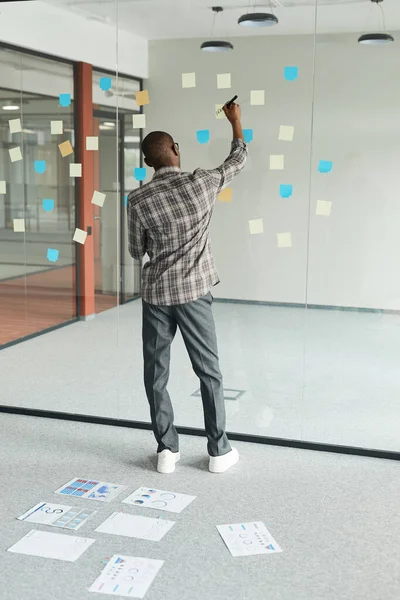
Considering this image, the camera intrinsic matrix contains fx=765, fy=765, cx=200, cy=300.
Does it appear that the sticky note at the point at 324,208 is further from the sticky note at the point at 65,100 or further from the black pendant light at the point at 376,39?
the sticky note at the point at 65,100

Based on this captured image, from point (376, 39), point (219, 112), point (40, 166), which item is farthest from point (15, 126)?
point (376, 39)

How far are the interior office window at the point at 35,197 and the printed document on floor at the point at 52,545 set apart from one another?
1.70 metres

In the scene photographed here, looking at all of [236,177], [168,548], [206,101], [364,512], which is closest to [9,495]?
[168,548]

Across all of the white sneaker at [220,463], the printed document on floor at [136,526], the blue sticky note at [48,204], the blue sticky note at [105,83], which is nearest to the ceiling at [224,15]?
the blue sticky note at [105,83]

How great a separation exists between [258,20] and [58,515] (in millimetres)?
2479

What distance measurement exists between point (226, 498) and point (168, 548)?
1.69 ft

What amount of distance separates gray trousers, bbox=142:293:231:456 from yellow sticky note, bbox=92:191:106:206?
2.82 feet

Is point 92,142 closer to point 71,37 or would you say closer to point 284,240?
point 71,37

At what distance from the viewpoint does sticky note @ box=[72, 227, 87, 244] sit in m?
4.28

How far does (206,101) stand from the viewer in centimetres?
386

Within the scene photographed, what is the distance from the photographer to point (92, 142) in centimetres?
414

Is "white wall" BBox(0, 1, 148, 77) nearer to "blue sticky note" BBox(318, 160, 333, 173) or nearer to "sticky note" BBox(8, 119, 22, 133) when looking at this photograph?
"sticky note" BBox(8, 119, 22, 133)

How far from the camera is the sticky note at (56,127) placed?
13.9 ft

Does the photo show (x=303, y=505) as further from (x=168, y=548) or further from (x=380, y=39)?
(x=380, y=39)
